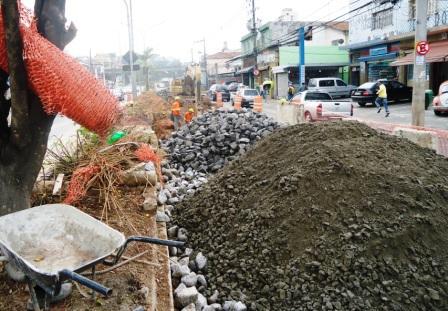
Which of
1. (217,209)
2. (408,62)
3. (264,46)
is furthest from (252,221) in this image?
(264,46)

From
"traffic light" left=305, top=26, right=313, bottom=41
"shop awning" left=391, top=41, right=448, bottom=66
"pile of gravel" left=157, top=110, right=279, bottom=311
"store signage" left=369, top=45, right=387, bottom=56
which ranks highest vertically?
"traffic light" left=305, top=26, right=313, bottom=41

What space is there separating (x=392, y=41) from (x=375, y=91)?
22.1 feet

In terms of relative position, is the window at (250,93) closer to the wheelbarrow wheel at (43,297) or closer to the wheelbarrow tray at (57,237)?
the wheelbarrow tray at (57,237)

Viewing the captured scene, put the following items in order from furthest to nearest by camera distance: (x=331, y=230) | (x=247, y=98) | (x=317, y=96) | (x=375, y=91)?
(x=247, y=98)
(x=375, y=91)
(x=317, y=96)
(x=331, y=230)

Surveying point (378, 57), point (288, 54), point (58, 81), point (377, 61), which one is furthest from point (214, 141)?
point (288, 54)

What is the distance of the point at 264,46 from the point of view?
5544 centimetres

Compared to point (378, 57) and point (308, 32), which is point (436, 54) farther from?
point (308, 32)

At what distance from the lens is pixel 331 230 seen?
13.9 feet

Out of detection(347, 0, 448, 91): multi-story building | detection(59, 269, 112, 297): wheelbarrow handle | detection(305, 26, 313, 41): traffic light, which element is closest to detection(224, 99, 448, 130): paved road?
detection(347, 0, 448, 91): multi-story building

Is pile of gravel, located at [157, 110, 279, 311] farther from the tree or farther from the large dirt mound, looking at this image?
the tree

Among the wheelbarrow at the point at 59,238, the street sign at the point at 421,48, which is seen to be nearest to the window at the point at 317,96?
the street sign at the point at 421,48

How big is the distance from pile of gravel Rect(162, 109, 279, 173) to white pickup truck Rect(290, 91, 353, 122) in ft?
18.7

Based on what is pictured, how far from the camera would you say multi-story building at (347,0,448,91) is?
87.1 feet

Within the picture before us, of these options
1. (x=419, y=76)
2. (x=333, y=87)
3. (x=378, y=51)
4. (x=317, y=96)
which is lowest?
(x=317, y=96)
